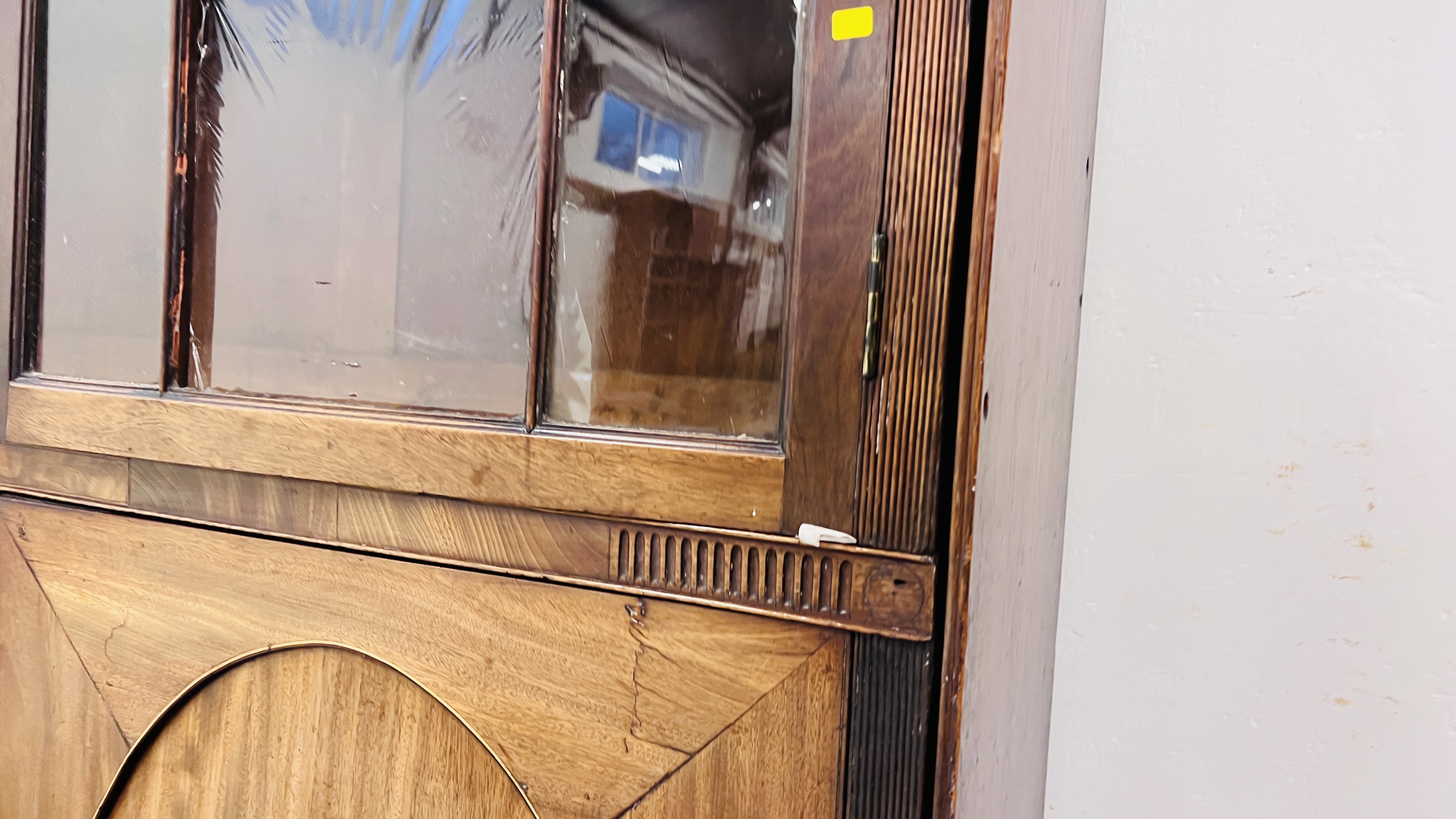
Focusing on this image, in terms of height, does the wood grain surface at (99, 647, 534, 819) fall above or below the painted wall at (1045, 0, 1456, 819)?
below

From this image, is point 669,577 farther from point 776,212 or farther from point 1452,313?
point 1452,313

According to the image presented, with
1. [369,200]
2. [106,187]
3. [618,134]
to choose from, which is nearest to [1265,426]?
[618,134]

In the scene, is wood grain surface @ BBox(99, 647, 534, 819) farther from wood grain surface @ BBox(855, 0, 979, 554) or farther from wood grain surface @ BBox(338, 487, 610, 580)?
wood grain surface @ BBox(855, 0, 979, 554)

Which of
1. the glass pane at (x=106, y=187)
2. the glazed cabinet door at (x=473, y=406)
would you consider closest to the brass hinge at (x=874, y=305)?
the glazed cabinet door at (x=473, y=406)

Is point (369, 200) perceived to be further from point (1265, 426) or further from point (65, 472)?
point (1265, 426)

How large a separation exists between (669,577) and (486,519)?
111 mm

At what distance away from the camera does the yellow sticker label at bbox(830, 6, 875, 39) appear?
35 cm

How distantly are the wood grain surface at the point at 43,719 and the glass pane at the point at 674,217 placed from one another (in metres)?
0.43

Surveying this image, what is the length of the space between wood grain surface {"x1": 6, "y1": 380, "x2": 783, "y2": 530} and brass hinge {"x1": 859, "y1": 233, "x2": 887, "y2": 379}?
6 cm

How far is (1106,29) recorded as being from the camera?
58cm

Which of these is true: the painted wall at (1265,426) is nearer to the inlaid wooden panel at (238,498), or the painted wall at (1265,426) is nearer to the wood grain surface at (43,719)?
the inlaid wooden panel at (238,498)

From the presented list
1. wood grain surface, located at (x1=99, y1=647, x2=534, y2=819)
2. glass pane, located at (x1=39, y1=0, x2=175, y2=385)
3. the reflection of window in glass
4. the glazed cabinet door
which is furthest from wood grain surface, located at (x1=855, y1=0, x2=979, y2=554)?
glass pane, located at (x1=39, y1=0, x2=175, y2=385)

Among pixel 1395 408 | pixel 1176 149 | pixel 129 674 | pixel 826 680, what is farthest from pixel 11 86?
pixel 1395 408

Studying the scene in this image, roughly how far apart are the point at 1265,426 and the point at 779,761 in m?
0.41
